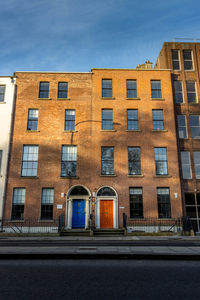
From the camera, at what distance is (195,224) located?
20641mm

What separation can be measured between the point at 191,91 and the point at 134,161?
34.9 feet

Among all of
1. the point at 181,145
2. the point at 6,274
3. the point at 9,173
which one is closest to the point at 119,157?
the point at 181,145

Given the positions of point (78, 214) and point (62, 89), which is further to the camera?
point (62, 89)

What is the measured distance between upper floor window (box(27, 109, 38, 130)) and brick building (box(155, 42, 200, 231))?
15.0 metres

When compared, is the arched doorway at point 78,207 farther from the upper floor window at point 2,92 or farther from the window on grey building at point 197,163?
the upper floor window at point 2,92

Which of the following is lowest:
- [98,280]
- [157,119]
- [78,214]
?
[98,280]

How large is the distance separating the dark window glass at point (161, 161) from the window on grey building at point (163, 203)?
168 cm

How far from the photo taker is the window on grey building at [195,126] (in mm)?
23047

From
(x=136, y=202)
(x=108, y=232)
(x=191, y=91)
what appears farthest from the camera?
(x=191, y=91)

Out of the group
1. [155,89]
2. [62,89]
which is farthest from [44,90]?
[155,89]

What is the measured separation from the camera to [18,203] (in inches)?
800

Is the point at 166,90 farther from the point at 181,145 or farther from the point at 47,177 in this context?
the point at 47,177

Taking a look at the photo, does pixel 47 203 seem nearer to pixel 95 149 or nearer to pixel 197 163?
pixel 95 149

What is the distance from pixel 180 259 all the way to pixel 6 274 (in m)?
6.40
